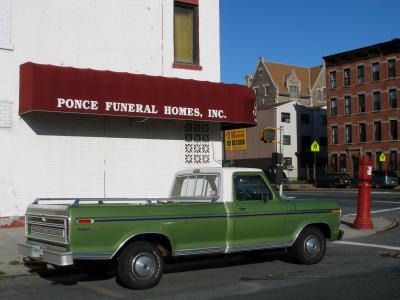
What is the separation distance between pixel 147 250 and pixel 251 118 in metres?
9.10

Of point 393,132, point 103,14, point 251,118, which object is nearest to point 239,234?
point 251,118

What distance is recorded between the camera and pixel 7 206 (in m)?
13.6

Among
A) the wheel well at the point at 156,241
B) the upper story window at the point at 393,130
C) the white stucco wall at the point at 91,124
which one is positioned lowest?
the wheel well at the point at 156,241

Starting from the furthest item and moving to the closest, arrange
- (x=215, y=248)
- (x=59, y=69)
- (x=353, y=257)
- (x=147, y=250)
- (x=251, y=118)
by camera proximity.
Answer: (x=251, y=118) → (x=59, y=69) → (x=353, y=257) → (x=215, y=248) → (x=147, y=250)

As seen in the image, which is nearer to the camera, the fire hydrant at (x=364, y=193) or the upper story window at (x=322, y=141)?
the fire hydrant at (x=364, y=193)

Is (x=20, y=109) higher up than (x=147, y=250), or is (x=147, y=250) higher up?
(x=20, y=109)

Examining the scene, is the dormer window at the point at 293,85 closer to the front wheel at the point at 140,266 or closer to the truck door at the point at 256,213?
the truck door at the point at 256,213

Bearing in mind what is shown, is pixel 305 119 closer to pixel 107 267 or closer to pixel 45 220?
pixel 107 267

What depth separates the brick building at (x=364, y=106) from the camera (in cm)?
5450

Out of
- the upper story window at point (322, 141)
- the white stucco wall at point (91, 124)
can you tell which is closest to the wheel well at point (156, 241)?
the white stucco wall at point (91, 124)

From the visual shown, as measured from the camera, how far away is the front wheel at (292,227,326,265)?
956 centimetres

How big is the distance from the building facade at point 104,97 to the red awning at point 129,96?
0.03m

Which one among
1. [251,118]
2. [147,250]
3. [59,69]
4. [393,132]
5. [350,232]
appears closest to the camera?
[147,250]

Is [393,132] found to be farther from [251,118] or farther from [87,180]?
[87,180]
